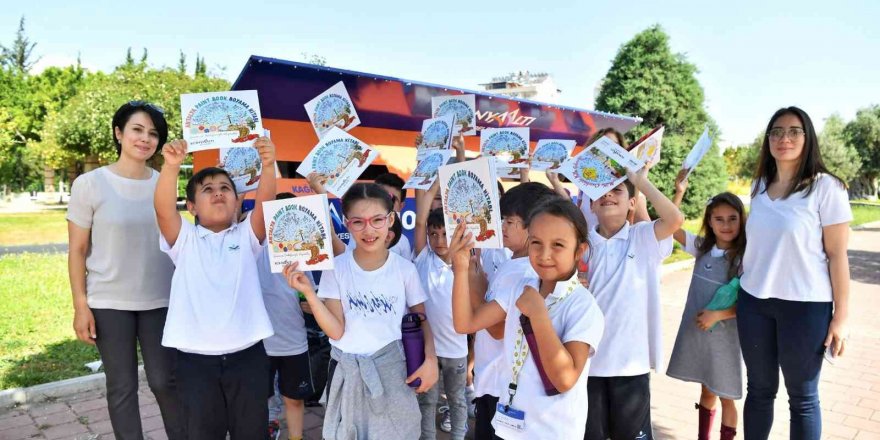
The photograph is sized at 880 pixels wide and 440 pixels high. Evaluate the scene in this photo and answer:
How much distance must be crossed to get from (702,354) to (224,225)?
2744mm

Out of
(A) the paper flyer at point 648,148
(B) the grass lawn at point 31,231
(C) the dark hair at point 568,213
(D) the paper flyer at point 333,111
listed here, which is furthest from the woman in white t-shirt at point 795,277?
(B) the grass lawn at point 31,231

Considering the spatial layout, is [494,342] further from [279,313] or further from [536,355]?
[279,313]

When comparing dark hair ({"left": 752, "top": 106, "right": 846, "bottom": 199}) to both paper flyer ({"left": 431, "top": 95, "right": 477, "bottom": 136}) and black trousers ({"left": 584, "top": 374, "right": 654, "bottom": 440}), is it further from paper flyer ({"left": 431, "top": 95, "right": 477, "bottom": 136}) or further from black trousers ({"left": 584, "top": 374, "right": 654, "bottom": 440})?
paper flyer ({"left": 431, "top": 95, "right": 477, "bottom": 136})

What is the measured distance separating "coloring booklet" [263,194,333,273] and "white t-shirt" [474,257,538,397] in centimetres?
74

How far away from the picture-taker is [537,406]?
1918mm

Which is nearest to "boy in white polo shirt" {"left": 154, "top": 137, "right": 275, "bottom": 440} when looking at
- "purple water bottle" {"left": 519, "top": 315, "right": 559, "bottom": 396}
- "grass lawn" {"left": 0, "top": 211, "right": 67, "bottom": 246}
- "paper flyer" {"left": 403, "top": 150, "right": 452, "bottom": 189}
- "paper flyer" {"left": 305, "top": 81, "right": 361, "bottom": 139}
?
"paper flyer" {"left": 305, "top": 81, "right": 361, "bottom": 139}

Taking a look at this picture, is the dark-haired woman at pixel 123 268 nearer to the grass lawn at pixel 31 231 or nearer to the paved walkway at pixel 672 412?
the paved walkway at pixel 672 412

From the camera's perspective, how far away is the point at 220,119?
2594mm

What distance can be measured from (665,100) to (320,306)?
10327 mm

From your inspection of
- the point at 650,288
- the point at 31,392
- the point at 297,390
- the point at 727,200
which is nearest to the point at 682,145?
the point at 727,200

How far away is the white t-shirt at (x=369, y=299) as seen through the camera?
247 cm

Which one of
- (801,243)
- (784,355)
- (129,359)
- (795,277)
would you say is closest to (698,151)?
(801,243)

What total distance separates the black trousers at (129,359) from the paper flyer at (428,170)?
1477 mm

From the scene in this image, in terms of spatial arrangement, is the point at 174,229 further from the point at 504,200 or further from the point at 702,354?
the point at 702,354
